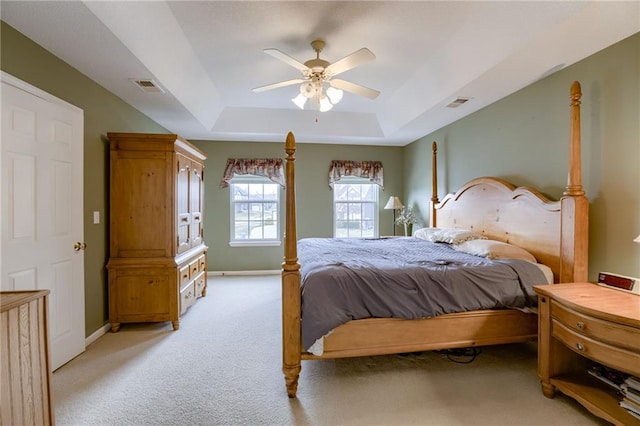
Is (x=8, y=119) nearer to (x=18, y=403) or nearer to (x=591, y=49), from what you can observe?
(x=18, y=403)

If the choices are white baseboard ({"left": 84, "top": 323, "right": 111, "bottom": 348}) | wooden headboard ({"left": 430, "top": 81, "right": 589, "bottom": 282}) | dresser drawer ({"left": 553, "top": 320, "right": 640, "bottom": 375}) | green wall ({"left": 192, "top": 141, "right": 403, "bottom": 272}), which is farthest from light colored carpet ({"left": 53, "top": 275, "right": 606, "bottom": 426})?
green wall ({"left": 192, "top": 141, "right": 403, "bottom": 272})

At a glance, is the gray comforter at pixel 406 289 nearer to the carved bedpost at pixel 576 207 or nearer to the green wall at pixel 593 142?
the carved bedpost at pixel 576 207

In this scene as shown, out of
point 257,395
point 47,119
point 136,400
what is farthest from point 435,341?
point 47,119

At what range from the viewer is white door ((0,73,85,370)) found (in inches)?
74.6

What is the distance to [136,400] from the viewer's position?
192 centimetres

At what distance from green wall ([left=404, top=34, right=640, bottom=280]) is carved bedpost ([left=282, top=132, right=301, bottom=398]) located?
7.51 ft

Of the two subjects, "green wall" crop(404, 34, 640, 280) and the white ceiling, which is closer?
the white ceiling

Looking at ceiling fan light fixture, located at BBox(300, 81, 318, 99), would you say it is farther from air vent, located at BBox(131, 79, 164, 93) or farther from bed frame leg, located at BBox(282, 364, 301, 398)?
bed frame leg, located at BBox(282, 364, 301, 398)

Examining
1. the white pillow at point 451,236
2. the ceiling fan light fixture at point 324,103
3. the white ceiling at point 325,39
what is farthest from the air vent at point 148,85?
the white pillow at point 451,236

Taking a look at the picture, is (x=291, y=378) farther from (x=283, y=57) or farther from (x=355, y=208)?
(x=355, y=208)

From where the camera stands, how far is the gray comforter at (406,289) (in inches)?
77.5

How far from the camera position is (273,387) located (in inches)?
80.8

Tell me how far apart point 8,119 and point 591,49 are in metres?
4.06

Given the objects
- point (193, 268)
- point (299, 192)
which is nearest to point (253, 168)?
point (299, 192)
